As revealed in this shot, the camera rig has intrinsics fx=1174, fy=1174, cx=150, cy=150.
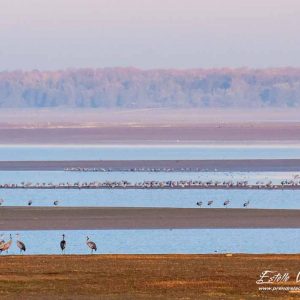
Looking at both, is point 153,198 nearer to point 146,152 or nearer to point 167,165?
point 167,165

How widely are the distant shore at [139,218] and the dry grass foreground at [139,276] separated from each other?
13056 mm

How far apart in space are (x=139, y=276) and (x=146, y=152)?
6599 centimetres

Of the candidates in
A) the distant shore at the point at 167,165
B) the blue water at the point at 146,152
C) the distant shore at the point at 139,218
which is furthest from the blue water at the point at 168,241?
the blue water at the point at 146,152

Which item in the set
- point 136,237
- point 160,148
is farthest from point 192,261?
point 160,148

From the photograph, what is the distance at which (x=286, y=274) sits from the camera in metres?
22.5

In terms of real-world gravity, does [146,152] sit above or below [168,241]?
above

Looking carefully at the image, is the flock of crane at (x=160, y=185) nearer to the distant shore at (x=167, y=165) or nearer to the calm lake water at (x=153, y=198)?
the calm lake water at (x=153, y=198)

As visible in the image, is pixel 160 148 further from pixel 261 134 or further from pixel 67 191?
pixel 67 191

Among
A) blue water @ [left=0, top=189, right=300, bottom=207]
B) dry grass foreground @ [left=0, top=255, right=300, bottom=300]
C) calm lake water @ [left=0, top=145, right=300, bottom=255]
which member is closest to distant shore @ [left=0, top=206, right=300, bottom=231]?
calm lake water @ [left=0, top=145, right=300, bottom=255]

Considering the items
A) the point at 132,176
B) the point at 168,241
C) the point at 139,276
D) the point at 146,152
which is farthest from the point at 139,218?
the point at 146,152

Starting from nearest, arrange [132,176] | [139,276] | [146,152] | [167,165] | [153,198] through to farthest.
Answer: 1. [139,276]
2. [153,198]
3. [132,176]
4. [167,165]
5. [146,152]

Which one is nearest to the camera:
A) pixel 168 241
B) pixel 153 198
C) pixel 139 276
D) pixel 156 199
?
pixel 139 276

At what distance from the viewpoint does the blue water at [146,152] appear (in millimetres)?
81688

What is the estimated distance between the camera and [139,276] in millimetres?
22797
